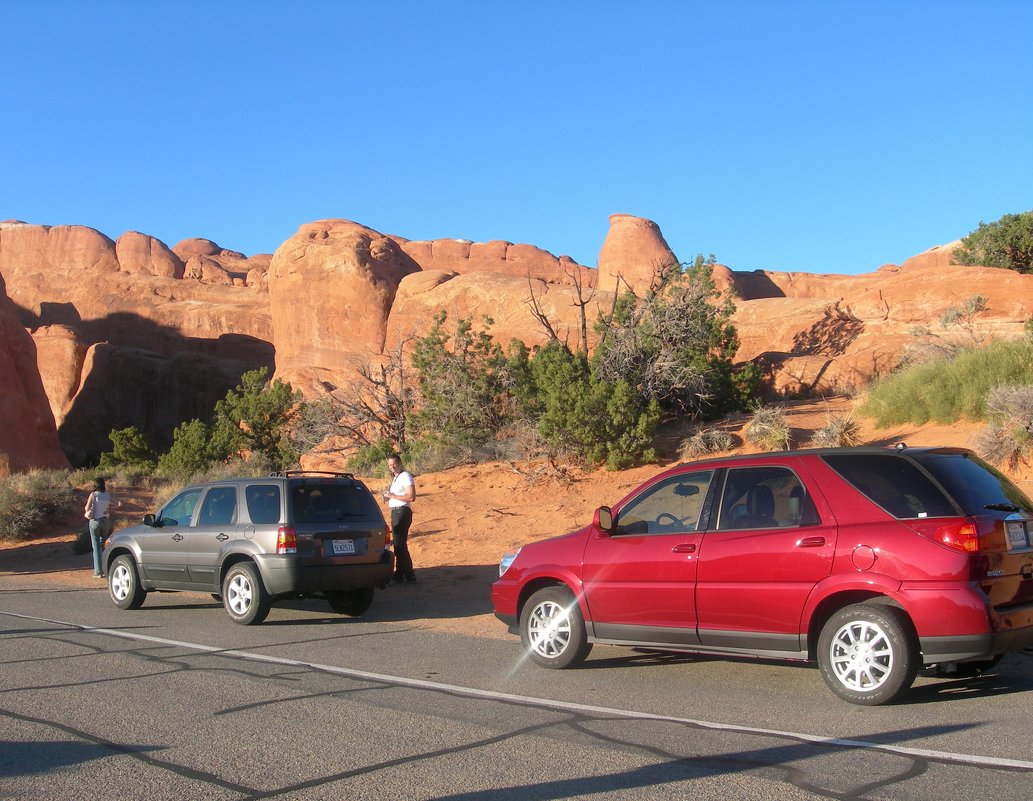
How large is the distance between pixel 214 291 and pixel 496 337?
35262mm

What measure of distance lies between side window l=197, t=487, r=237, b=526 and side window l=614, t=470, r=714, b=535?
548cm

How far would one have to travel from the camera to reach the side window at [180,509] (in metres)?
12.3

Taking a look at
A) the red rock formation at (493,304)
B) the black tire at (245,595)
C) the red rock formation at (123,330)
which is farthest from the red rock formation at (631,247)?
the black tire at (245,595)

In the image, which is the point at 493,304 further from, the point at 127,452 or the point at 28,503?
the point at 28,503

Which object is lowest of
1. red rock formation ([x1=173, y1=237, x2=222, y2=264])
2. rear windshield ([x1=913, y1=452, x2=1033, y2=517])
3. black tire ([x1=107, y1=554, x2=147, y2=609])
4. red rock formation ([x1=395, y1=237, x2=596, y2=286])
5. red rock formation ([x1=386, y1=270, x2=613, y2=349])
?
black tire ([x1=107, y1=554, x2=147, y2=609])

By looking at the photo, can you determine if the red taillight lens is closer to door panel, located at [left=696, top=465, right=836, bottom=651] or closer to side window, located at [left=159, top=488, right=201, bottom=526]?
side window, located at [left=159, top=488, right=201, bottom=526]

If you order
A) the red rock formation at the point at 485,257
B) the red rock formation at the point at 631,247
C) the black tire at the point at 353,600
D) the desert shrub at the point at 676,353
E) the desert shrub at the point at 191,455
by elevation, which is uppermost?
the red rock formation at the point at 485,257

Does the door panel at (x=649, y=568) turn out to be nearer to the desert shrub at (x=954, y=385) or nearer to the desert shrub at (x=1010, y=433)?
the desert shrub at (x=1010, y=433)

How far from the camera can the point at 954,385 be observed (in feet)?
57.4

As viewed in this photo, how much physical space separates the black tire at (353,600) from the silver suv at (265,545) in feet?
0.04

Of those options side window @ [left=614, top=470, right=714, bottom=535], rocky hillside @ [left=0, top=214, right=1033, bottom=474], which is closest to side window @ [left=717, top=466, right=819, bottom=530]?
side window @ [left=614, top=470, right=714, bottom=535]

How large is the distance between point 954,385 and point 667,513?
11543 millimetres

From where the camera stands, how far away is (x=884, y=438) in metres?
17.5

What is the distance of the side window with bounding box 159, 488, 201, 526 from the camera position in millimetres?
12281
